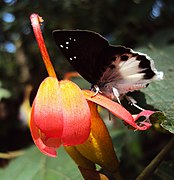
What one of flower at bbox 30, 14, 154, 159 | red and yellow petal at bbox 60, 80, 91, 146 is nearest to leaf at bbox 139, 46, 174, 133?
flower at bbox 30, 14, 154, 159

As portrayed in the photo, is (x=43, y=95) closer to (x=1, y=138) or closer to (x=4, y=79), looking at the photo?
(x=1, y=138)

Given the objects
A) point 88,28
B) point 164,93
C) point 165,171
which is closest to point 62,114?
point 164,93

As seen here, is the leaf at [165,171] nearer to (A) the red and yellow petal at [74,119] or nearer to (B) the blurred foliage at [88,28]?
(B) the blurred foliage at [88,28]

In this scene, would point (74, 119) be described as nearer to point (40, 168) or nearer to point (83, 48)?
point (83, 48)

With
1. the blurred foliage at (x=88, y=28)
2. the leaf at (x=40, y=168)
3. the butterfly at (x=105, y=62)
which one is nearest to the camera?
the butterfly at (x=105, y=62)

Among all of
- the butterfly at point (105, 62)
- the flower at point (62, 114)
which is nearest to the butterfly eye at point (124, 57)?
the butterfly at point (105, 62)

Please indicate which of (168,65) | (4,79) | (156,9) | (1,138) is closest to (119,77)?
(168,65)

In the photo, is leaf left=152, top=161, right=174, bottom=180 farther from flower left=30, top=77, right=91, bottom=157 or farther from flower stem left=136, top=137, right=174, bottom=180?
flower left=30, top=77, right=91, bottom=157
